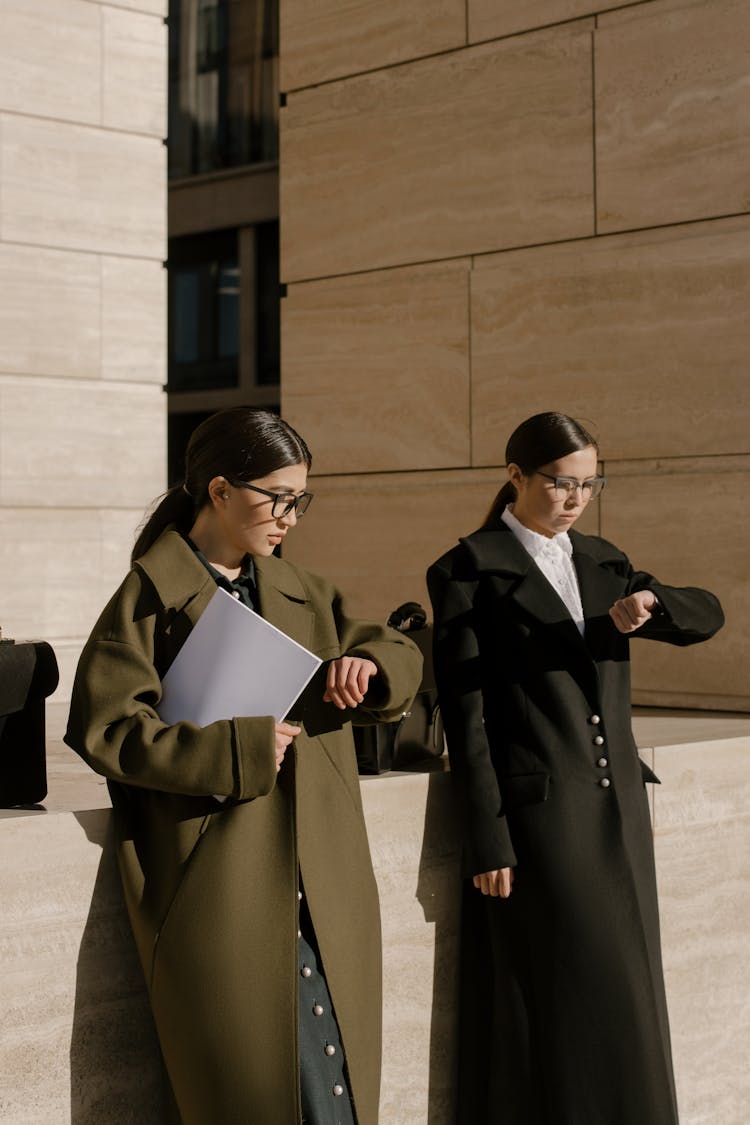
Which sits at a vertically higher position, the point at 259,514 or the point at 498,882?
the point at 259,514

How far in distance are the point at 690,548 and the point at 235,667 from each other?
178 inches

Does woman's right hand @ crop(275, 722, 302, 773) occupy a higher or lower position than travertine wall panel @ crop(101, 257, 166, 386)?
A: lower

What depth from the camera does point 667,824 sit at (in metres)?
5.51

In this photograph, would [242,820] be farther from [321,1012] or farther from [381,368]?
[381,368]

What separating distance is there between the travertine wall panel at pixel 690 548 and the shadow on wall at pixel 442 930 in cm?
307

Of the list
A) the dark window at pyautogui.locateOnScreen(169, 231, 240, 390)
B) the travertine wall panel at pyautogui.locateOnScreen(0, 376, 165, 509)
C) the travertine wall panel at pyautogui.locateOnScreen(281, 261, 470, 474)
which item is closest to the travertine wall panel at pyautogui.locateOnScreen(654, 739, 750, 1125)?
the travertine wall panel at pyautogui.locateOnScreen(281, 261, 470, 474)

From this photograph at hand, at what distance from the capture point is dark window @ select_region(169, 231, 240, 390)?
25.3 m

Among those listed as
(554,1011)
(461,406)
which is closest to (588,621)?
(554,1011)

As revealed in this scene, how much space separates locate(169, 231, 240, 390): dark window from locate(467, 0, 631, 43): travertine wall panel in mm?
16737

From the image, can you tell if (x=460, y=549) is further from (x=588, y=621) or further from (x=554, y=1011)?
(x=554, y=1011)

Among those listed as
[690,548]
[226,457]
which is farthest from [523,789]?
[690,548]

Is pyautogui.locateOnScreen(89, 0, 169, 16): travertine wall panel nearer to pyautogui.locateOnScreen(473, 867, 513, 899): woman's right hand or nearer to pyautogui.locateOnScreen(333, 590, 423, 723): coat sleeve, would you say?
pyautogui.locateOnScreen(333, 590, 423, 723): coat sleeve

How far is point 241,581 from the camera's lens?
3691 mm

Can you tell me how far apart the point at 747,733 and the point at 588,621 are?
194 cm
